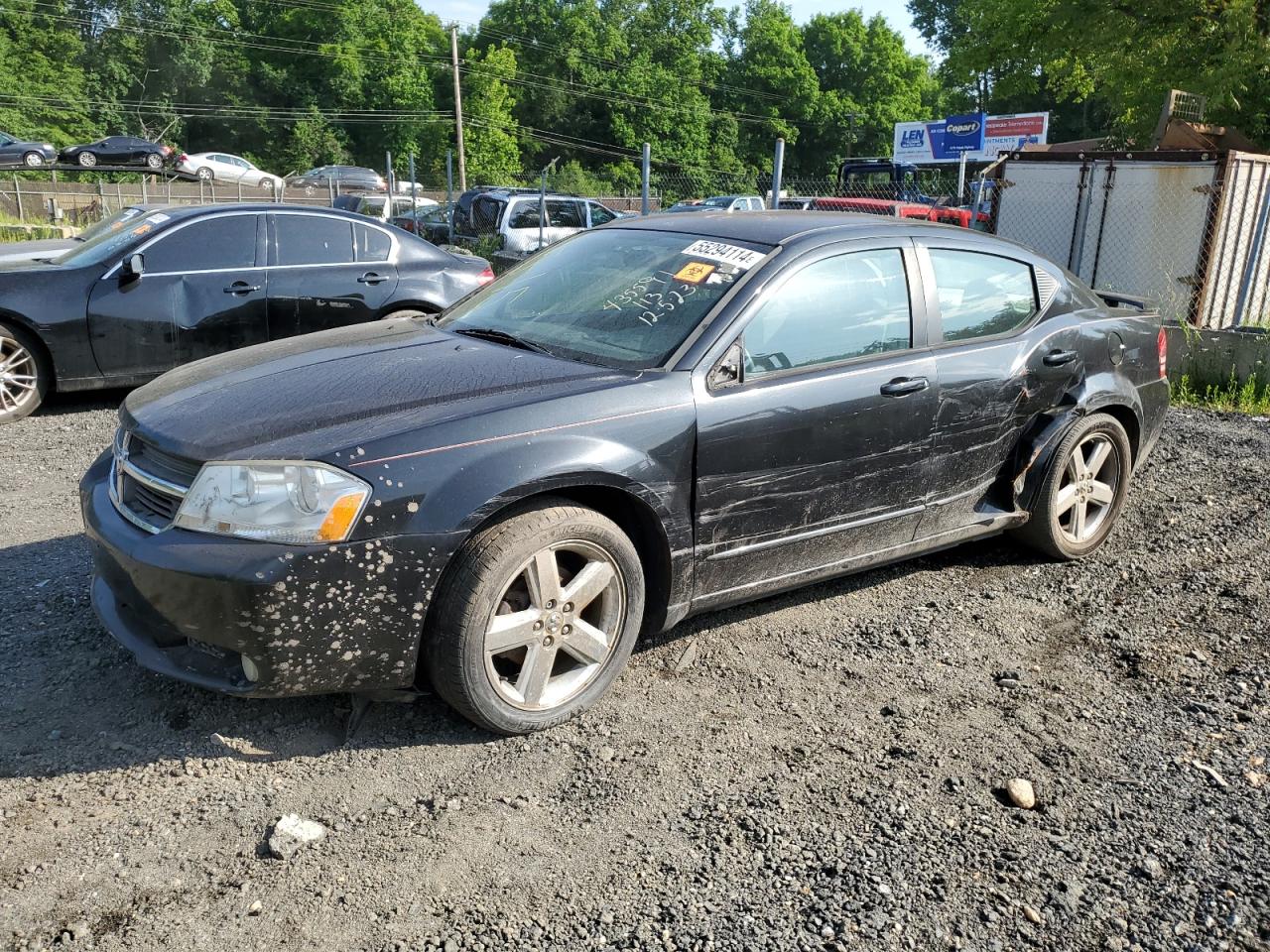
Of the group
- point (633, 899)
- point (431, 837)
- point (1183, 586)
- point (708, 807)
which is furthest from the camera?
point (1183, 586)

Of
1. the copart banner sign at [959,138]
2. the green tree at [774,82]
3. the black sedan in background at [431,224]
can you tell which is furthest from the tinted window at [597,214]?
the green tree at [774,82]

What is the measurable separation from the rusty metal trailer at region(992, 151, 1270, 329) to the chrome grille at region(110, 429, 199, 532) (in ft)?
30.1

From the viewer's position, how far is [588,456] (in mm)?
3279

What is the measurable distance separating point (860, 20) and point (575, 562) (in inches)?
3736

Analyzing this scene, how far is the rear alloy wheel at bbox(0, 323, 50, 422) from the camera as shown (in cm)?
716

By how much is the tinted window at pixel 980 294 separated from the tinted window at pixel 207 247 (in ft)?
17.7

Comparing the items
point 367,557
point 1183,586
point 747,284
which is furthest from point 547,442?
point 1183,586

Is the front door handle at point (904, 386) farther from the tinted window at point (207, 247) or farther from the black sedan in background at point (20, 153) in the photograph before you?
the black sedan in background at point (20, 153)

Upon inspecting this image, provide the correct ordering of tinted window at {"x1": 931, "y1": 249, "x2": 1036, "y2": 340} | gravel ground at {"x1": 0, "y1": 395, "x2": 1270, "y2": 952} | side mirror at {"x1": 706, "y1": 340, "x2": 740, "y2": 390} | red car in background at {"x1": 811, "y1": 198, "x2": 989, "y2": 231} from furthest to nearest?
red car in background at {"x1": 811, "y1": 198, "x2": 989, "y2": 231} → tinted window at {"x1": 931, "y1": 249, "x2": 1036, "y2": 340} → side mirror at {"x1": 706, "y1": 340, "x2": 740, "y2": 390} → gravel ground at {"x1": 0, "y1": 395, "x2": 1270, "y2": 952}

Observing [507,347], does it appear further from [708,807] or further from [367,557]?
[708,807]

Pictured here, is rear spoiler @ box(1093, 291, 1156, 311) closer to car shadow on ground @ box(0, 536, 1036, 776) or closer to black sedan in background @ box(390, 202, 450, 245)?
car shadow on ground @ box(0, 536, 1036, 776)

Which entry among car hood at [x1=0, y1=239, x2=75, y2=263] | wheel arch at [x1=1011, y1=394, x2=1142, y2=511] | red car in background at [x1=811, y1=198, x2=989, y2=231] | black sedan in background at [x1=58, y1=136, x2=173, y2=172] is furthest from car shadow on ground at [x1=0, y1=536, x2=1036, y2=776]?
black sedan in background at [x1=58, y1=136, x2=173, y2=172]

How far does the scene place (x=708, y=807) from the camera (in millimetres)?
3027

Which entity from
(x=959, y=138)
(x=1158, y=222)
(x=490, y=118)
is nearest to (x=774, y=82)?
(x=490, y=118)
